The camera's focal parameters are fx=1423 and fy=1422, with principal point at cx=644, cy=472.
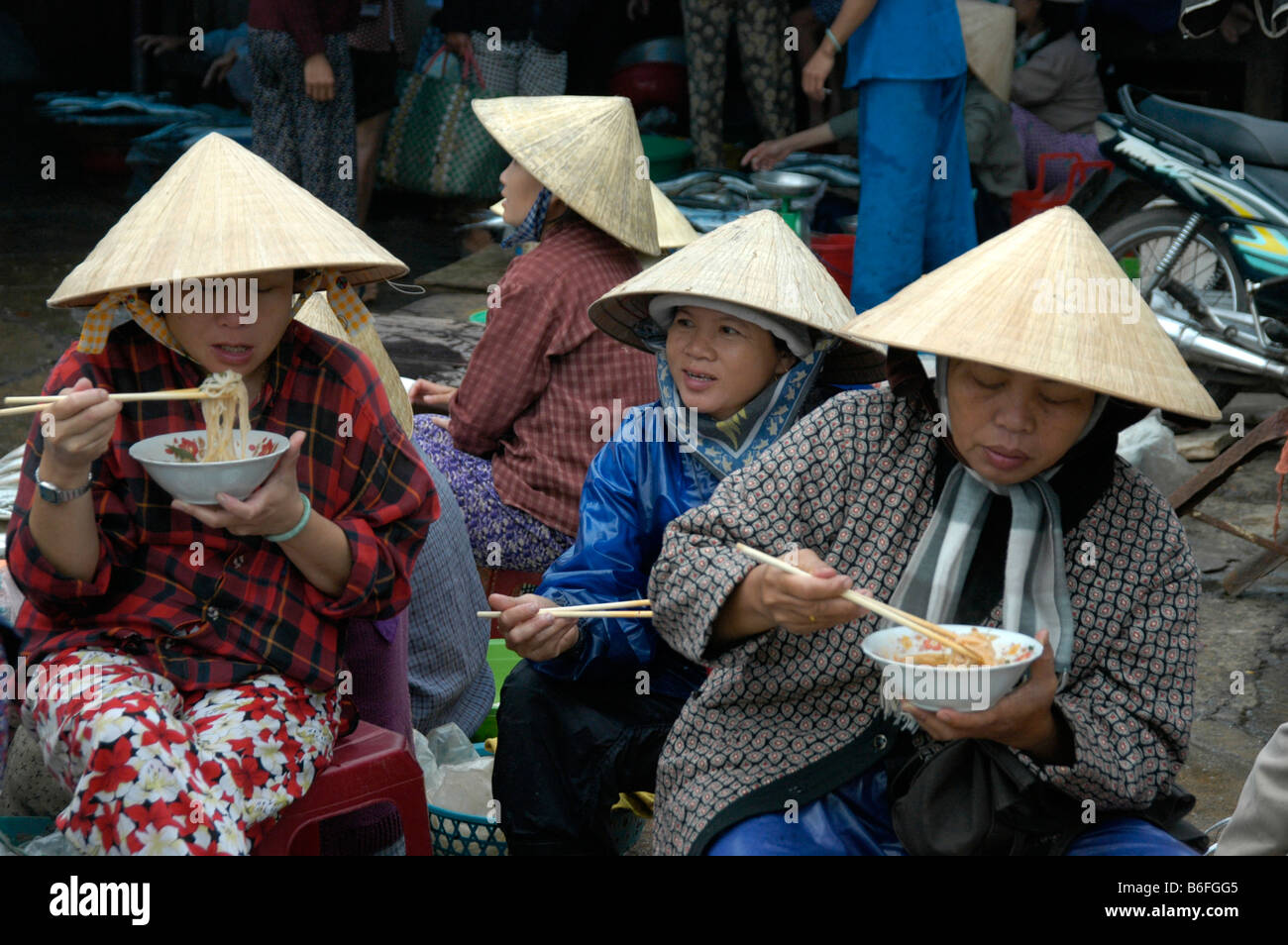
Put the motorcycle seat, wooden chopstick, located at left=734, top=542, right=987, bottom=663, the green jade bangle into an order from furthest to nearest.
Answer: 1. the motorcycle seat
2. the green jade bangle
3. wooden chopstick, located at left=734, top=542, right=987, bottom=663

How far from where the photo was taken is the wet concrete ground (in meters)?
3.55

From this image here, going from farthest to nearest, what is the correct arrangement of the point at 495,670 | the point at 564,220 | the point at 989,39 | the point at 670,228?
the point at 989,39 < the point at 670,228 < the point at 564,220 < the point at 495,670

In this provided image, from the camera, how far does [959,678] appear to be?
1.78 metres

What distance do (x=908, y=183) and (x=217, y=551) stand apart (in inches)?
146

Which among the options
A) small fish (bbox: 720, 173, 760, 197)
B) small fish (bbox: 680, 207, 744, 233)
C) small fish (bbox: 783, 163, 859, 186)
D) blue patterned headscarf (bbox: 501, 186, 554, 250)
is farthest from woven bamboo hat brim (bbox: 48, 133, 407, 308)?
small fish (bbox: 783, 163, 859, 186)

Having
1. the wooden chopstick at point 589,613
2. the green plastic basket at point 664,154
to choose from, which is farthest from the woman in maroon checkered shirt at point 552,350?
the green plastic basket at point 664,154

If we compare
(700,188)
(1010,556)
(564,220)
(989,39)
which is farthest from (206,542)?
(989,39)

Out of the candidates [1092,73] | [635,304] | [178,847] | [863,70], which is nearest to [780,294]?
[635,304]

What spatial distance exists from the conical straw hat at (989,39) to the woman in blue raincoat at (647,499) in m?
4.30

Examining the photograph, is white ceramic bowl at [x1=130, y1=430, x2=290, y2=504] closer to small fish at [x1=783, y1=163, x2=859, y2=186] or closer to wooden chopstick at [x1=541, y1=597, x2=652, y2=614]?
wooden chopstick at [x1=541, y1=597, x2=652, y2=614]

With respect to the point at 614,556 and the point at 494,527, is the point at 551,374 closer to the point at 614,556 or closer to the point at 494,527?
the point at 494,527

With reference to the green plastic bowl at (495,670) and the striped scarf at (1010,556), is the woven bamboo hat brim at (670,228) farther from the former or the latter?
the striped scarf at (1010,556)

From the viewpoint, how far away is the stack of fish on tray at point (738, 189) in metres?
6.51

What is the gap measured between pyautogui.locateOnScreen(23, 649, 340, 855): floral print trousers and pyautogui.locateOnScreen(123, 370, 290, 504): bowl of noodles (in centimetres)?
31
